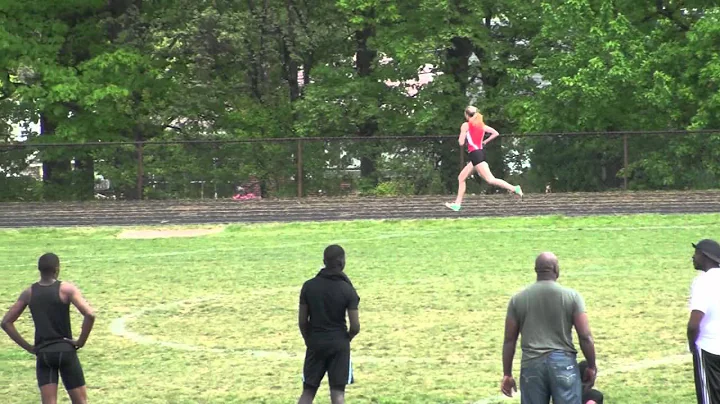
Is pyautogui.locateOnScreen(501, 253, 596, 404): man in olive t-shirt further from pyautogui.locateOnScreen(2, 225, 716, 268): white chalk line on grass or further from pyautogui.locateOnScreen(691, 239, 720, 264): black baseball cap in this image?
pyautogui.locateOnScreen(2, 225, 716, 268): white chalk line on grass

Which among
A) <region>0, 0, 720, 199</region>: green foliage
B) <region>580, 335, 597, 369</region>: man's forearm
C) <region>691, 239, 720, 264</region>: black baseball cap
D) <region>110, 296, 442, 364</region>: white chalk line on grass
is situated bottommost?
<region>110, 296, 442, 364</region>: white chalk line on grass

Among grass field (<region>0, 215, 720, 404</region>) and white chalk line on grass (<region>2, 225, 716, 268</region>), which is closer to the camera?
grass field (<region>0, 215, 720, 404</region>)

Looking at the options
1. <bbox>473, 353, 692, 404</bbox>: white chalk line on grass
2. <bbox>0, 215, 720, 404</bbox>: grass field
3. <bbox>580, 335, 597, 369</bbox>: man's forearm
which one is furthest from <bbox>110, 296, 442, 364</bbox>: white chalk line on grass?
<bbox>580, 335, 597, 369</bbox>: man's forearm

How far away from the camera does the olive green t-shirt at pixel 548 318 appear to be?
313 inches

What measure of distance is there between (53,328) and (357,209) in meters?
23.4

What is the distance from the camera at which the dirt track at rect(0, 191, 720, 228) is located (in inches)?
1230

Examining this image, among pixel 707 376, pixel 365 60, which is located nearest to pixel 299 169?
pixel 365 60

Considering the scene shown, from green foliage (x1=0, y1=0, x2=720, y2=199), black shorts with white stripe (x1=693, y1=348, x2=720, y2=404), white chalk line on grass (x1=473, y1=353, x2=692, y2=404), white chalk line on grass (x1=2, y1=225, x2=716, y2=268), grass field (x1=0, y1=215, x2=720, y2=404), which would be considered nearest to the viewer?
black shorts with white stripe (x1=693, y1=348, x2=720, y2=404)

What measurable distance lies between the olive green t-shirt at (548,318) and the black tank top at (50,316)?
11.5ft

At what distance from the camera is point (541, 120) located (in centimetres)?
3722

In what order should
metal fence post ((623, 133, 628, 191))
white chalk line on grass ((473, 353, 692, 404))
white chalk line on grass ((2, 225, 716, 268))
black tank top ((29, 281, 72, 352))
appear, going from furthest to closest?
metal fence post ((623, 133, 628, 191)) < white chalk line on grass ((2, 225, 716, 268)) < white chalk line on grass ((473, 353, 692, 404)) < black tank top ((29, 281, 72, 352))

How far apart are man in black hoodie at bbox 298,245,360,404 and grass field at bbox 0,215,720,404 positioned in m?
1.59

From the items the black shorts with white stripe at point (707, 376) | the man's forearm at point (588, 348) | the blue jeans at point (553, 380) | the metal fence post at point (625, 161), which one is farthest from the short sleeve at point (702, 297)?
the metal fence post at point (625, 161)

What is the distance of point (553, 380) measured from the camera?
7.93 metres
